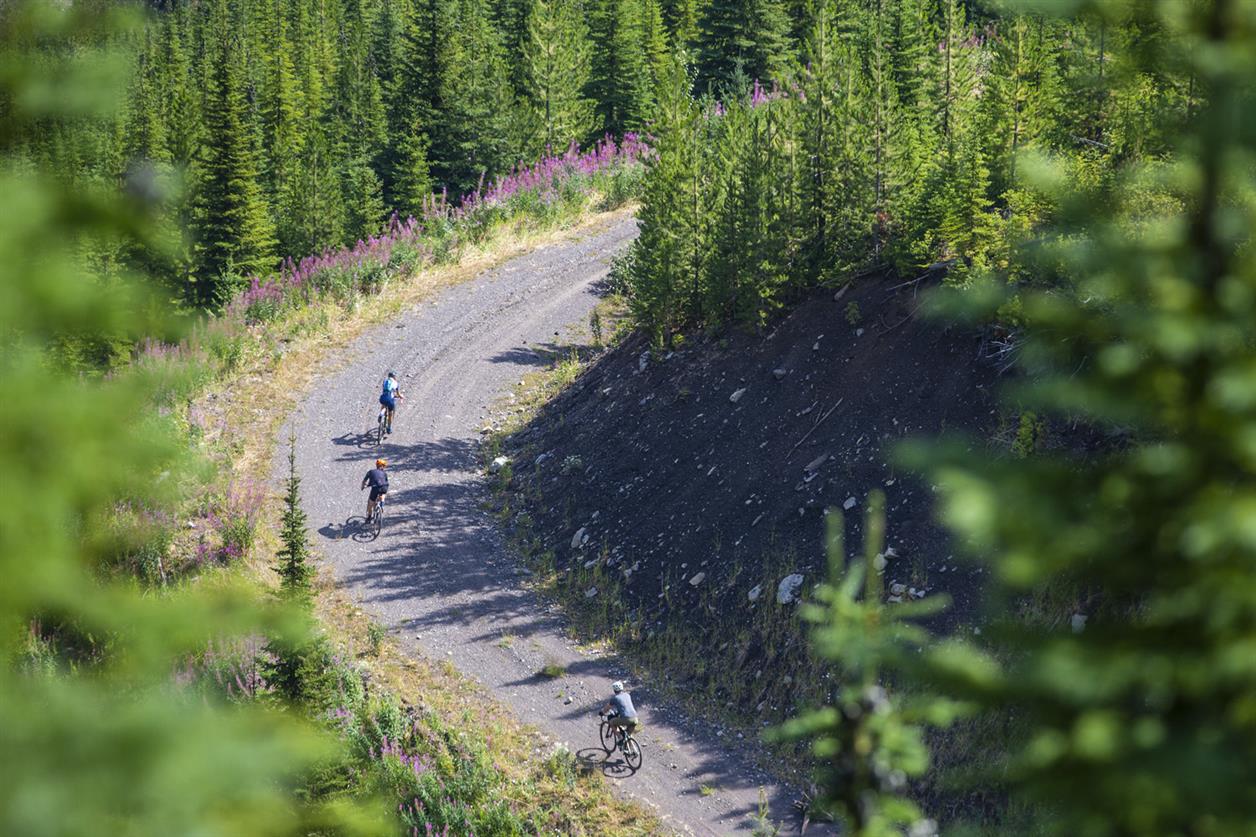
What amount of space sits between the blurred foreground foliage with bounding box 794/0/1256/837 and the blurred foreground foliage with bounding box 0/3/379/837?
1.63 m

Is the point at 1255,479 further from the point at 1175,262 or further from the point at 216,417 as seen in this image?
the point at 216,417

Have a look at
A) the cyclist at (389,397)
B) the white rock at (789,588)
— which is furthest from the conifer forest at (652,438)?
the cyclist at (389,397)

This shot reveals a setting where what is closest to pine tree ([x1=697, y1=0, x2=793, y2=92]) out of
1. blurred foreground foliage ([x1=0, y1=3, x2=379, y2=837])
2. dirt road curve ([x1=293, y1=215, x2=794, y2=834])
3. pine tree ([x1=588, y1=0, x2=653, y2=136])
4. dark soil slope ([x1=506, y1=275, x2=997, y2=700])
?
pine tree ([x1=588, y1=0, x2=653, y2=136])

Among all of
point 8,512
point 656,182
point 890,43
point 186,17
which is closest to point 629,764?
point 656,182

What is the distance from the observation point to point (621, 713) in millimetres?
13508

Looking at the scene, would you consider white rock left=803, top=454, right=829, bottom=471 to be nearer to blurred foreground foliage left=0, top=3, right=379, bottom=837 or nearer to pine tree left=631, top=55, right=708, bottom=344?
pine tree left=631, top=55, right=708, bottom=344

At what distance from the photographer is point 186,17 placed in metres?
91.4

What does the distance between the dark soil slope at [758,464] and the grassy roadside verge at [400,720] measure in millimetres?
2969

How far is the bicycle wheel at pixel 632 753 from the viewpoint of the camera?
13719 millimetres

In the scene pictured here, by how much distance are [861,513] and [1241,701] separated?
40.7 ft

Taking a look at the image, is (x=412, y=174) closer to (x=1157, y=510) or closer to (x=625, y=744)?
(x=625, y=744)

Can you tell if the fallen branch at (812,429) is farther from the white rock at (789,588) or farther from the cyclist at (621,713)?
the cyclist at (621,713)

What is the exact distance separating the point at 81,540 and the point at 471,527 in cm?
1753

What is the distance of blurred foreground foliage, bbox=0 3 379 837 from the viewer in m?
2.00
